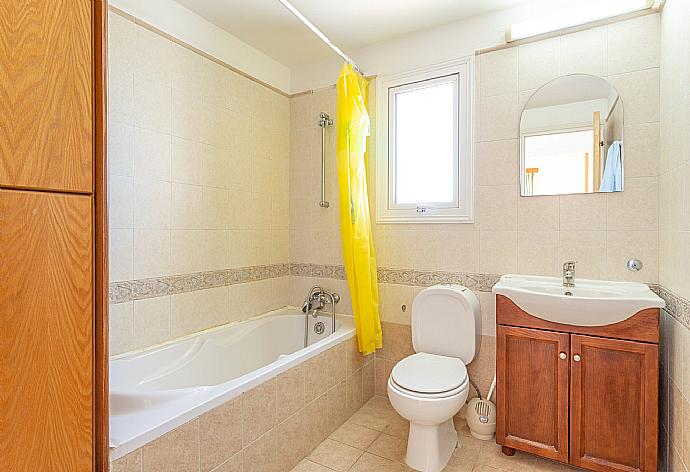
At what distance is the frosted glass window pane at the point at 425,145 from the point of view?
252cm

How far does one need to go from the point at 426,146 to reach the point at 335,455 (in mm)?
1922

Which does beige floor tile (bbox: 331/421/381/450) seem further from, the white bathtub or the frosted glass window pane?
the frosted glass window pane

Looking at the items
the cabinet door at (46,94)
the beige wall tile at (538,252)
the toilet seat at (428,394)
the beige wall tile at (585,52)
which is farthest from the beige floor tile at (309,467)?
the beige wall tile at (585,52)

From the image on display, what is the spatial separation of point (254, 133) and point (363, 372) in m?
1.80

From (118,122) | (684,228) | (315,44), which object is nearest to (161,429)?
(118,122)

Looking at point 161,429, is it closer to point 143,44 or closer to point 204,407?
point 204,407

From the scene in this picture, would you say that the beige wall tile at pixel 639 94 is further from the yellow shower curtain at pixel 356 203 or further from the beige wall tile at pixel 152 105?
the beige wall tile at pixel 152 105

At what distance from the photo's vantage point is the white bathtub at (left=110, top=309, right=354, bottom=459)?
1.35 metres

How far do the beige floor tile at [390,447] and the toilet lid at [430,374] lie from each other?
0.45 metres

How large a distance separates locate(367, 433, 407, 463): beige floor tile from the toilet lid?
45cm

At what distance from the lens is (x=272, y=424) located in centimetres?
179

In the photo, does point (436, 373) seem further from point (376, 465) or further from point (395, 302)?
point (395, 302)

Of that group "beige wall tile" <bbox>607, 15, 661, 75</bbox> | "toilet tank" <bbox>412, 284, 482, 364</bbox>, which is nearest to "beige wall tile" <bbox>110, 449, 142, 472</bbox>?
"toilet tank" <bbox>412, 284, 482, 364</bbox>

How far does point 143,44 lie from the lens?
2.04 metres
